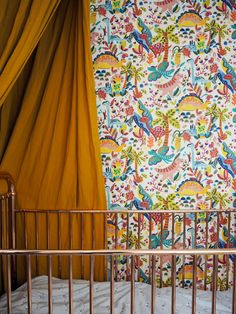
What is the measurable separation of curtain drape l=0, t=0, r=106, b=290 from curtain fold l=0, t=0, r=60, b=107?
0.64 metres

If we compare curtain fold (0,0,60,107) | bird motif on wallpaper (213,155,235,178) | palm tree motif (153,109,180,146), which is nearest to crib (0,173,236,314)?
bird motif on wallpaper (213,155,235,178)

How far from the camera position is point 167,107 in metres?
2.47

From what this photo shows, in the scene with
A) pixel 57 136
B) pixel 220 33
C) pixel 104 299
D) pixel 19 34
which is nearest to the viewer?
pixel 19 34

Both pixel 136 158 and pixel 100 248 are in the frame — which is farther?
pixel 136 158

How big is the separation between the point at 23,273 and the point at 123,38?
1.76m

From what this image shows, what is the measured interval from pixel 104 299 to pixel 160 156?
1058 mm

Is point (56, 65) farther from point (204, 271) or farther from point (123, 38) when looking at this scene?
point (204, 271)

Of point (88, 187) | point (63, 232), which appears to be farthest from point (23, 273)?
point (88, 187)

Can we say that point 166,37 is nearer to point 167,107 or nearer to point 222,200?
point 167,107

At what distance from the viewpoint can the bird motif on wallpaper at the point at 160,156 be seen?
8.13 feet

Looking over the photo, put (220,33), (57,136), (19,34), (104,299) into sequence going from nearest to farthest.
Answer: (19,34), (104,299), (57,136), (220,33)

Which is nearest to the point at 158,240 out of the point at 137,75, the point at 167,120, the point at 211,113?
the point at 167,120

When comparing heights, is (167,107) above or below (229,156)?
above

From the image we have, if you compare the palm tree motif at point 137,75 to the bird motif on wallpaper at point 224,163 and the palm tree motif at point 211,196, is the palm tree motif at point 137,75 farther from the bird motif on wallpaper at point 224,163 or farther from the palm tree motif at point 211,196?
the palm tree motif at point 211,196
